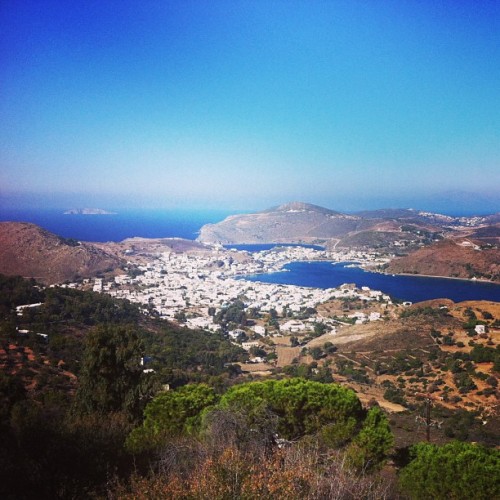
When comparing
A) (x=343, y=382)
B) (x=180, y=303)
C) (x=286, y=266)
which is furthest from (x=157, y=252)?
(x=343, y=382)

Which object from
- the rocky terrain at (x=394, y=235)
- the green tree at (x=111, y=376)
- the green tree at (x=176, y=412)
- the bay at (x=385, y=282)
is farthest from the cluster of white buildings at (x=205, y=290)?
the green tree at (x=176, y=412)

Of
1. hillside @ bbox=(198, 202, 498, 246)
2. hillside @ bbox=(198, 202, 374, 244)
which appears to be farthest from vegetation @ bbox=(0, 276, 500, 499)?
hillside @ bbox=(198, 202, 374, 244)

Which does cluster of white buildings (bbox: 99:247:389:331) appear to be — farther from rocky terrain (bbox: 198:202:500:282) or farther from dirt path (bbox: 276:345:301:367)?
rocky terrain (bbox: 198:202:500:282)

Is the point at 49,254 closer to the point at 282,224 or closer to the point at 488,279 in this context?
the point at 488,279

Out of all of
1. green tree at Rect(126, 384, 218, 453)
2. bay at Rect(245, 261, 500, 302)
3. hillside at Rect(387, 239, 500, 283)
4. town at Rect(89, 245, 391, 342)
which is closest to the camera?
green tree at Rect(126, 384, 218, 453)

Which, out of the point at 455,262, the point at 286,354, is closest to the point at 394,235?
the point at 455,262

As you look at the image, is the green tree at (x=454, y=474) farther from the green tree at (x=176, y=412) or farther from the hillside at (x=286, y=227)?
the hillside at (x=286, y=227)

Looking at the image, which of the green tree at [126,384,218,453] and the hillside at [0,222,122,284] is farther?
the hillside at [0,222,122,284]

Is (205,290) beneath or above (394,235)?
beneath

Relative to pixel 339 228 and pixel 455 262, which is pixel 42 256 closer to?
pixel 455 262
